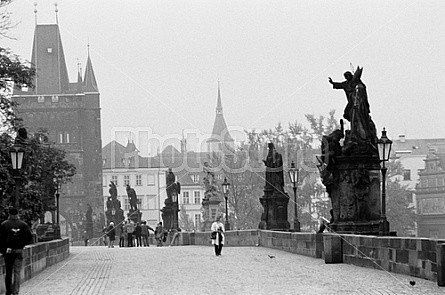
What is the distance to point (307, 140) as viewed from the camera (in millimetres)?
76438

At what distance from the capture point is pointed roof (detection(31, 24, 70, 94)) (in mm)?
152500

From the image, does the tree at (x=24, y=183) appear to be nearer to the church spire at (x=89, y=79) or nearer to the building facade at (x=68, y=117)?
the building facade at (x=68, y=117)

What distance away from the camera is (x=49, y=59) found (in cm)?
15312

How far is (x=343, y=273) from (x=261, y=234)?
16460 mm

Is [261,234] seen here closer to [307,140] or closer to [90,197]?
[307,140]

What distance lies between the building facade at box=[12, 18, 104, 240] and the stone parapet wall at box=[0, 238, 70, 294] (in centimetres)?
11161

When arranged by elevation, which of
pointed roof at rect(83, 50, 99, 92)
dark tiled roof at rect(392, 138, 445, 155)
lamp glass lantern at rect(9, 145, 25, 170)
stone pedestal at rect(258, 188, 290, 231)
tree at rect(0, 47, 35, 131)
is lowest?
stone pedestal at rect(258, 188, 290, 231)

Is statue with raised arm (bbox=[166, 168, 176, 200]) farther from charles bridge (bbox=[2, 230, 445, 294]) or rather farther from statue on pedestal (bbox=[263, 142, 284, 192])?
charles bridge (bbox=[2, 230, 445, 294])

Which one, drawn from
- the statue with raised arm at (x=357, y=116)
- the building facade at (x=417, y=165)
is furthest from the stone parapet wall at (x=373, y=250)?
the building facade at (x=417, y=165)

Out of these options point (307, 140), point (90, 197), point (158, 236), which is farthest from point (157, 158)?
point (158, 236)

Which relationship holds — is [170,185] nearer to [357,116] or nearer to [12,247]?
[357,116]

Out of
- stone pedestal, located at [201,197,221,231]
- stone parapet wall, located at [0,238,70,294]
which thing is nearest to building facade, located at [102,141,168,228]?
stone pedestal, located at [201,197,221,231]

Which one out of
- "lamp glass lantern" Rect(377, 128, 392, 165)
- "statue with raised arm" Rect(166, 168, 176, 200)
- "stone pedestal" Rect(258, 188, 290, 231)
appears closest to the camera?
"lamp glass lantern" Rect(377, 128, 392, 165)

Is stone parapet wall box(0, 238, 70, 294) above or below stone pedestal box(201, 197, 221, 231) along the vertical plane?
below
